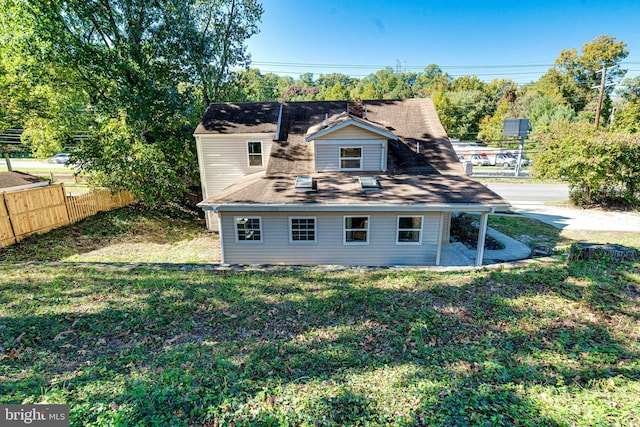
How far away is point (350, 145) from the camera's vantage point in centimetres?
1255

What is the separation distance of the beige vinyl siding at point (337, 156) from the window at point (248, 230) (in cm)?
380

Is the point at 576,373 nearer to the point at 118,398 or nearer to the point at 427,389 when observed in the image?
the point at 427,389

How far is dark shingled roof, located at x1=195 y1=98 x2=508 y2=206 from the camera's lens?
1027 centimetres

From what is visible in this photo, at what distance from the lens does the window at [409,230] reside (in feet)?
34.3

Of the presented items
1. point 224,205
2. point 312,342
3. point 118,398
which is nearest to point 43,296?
point 118,398

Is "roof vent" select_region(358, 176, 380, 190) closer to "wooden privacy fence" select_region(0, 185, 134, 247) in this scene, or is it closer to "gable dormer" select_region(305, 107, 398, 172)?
"gable dormer" select_region(305, 107, 398, 172)

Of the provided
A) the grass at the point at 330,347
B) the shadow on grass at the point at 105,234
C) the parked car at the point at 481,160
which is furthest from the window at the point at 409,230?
the parked car at the point at 481,160

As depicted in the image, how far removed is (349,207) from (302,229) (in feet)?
6.41

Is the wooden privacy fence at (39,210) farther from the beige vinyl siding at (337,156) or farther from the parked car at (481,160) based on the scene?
the parked car at (481,160)

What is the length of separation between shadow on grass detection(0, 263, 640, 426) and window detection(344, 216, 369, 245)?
12.5 feet

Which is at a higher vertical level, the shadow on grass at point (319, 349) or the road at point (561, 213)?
the shadow on grass at point (319, 349)

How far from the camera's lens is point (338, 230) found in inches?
416

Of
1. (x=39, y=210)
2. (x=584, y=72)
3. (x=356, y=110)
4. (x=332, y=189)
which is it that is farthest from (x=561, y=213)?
(x=584, y=72)

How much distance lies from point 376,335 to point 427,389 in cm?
121
